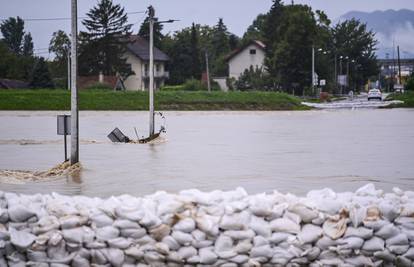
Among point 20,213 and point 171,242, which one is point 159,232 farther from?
point 20,213

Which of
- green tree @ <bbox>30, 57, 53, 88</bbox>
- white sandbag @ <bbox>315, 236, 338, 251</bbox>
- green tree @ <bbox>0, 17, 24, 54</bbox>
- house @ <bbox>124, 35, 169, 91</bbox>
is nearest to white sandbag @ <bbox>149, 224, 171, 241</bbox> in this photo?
white sandbag @ <bbox>315, 236, 338, 251</bbox>

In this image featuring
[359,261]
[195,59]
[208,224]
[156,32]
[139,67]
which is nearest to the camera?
[208,224]

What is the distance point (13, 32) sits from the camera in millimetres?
136750

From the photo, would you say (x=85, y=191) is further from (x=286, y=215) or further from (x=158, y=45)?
(x=158, y=45)

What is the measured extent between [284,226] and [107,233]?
1.72m

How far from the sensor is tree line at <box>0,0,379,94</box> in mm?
88562

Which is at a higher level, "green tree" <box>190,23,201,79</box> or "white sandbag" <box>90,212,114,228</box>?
"green tree" <box>190,23,201,79</box>

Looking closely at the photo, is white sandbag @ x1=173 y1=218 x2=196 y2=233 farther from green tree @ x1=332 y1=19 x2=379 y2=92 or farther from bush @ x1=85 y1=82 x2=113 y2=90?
green tree @ x1=332 y1=19 x2=379 y2=92

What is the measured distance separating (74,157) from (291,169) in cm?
488

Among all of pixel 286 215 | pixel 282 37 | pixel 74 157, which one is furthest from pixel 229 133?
pixel 282 37

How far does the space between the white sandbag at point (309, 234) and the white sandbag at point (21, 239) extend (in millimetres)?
2571

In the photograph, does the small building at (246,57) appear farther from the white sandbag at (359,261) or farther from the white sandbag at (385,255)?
the white sandbag at (359,261)

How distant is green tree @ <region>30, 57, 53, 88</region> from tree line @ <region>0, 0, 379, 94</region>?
11 centimetres

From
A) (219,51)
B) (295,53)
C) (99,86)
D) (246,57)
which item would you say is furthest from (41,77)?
(219,51)
